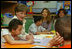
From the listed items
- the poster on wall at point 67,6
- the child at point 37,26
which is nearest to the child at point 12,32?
the child at point 37,26

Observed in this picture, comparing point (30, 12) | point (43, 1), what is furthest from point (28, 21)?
point (43, 1)

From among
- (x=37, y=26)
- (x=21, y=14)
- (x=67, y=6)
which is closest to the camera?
(x=21, y=14)

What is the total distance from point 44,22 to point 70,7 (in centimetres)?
90

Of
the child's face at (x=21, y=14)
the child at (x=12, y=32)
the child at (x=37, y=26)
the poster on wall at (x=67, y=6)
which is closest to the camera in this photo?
the child at (x=12, y=32)

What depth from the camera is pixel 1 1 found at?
2.17m

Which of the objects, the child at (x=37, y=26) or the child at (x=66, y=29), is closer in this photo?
the child at (x=66, y=29)

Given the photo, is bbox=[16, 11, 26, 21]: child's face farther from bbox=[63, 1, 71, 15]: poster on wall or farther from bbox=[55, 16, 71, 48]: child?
bbox=[63, 1, 71, 15]: poster on wall

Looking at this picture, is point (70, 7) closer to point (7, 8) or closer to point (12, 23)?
point (7, 8)

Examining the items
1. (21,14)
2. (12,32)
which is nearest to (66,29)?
(12,32)

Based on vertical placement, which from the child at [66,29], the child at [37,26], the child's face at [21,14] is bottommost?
the child at [66,29]

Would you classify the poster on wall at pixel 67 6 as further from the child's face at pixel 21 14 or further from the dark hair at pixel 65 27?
the dark hair at pixel 65 27

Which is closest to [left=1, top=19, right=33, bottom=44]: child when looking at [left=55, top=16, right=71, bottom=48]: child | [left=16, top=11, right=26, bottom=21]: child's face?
[left=16, top=11, right=26, bottom=21]: child's face

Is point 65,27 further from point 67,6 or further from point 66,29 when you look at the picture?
point 67,6

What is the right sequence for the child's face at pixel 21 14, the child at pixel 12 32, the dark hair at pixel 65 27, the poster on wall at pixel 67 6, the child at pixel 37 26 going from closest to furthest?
1. the dark hair at pixel 65 27
2. the child at pixel 12 32
3. the child's face at pixel 21 14
4. the child at pixel 37 26
5. the poster on wall at pixel 67 6
